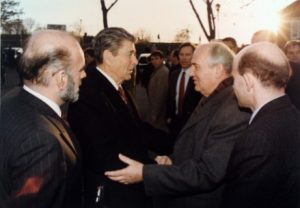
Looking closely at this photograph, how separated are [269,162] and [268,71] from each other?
0.50 meters

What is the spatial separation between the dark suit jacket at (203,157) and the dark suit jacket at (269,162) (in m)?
0.60

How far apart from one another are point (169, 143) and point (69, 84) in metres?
2.17

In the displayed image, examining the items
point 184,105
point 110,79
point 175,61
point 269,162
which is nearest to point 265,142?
point 269,162

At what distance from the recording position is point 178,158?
11.8 ft

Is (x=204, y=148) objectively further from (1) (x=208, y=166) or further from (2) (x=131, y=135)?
(2) (x=131, y=135)

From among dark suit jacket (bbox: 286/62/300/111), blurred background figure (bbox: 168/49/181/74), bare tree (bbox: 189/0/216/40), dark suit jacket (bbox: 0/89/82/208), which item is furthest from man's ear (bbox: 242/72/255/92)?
bare tree (bbox: 189/0/216/40)

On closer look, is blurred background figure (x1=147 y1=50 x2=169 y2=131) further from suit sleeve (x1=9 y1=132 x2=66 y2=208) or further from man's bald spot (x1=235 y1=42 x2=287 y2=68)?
suit sleeve (x1=9 y1=132 x2=66 y2=208)

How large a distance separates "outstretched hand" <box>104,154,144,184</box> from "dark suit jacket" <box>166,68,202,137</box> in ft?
13.0

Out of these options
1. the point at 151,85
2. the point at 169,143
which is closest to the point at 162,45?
the point at 151,85

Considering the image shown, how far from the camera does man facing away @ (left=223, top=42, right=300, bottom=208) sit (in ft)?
8.04

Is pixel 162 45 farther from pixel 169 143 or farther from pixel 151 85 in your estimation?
pixel 169 143

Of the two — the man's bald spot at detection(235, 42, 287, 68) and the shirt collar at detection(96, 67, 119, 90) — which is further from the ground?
the man's bald spot at detection(235, 42, 287, 68)

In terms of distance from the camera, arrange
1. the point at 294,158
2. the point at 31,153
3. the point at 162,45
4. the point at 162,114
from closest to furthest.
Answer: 1. the point at 31,153
2. the point at 294,158
3. the point at 162,114
4. the point at 162,45

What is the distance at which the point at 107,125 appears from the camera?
11.4ft
